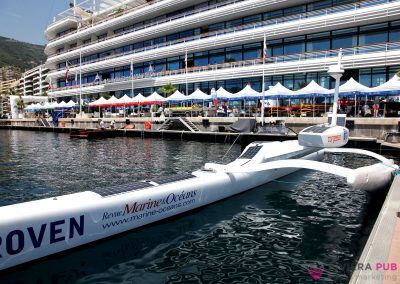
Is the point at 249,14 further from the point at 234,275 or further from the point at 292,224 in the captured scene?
the point at 234,275

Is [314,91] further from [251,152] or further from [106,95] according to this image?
[106,95]

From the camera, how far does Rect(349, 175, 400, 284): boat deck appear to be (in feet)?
16.3

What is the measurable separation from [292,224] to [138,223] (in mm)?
4448

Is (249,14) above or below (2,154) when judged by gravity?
above

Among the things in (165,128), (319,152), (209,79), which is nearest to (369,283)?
(319,152)

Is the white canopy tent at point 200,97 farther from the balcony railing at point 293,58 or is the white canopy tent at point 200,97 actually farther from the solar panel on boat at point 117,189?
the solar panel on boat at point 117,189

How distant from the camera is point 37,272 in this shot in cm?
686

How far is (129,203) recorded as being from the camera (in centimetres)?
842

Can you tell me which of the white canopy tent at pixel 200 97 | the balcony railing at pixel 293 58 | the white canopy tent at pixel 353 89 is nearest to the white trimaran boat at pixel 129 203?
the white canopy tent at pixel 353 89

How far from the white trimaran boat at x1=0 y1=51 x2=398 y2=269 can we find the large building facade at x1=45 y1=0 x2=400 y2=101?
27.7 meters

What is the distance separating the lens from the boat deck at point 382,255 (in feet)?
16.3

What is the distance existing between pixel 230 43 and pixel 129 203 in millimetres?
41036

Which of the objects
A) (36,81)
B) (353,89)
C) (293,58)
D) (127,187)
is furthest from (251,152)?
(36,81)

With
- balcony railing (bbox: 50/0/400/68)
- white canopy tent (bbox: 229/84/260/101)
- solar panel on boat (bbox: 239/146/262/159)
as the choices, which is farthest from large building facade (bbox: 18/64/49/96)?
solar panel on boat (bbox: 239/146/262/159)
